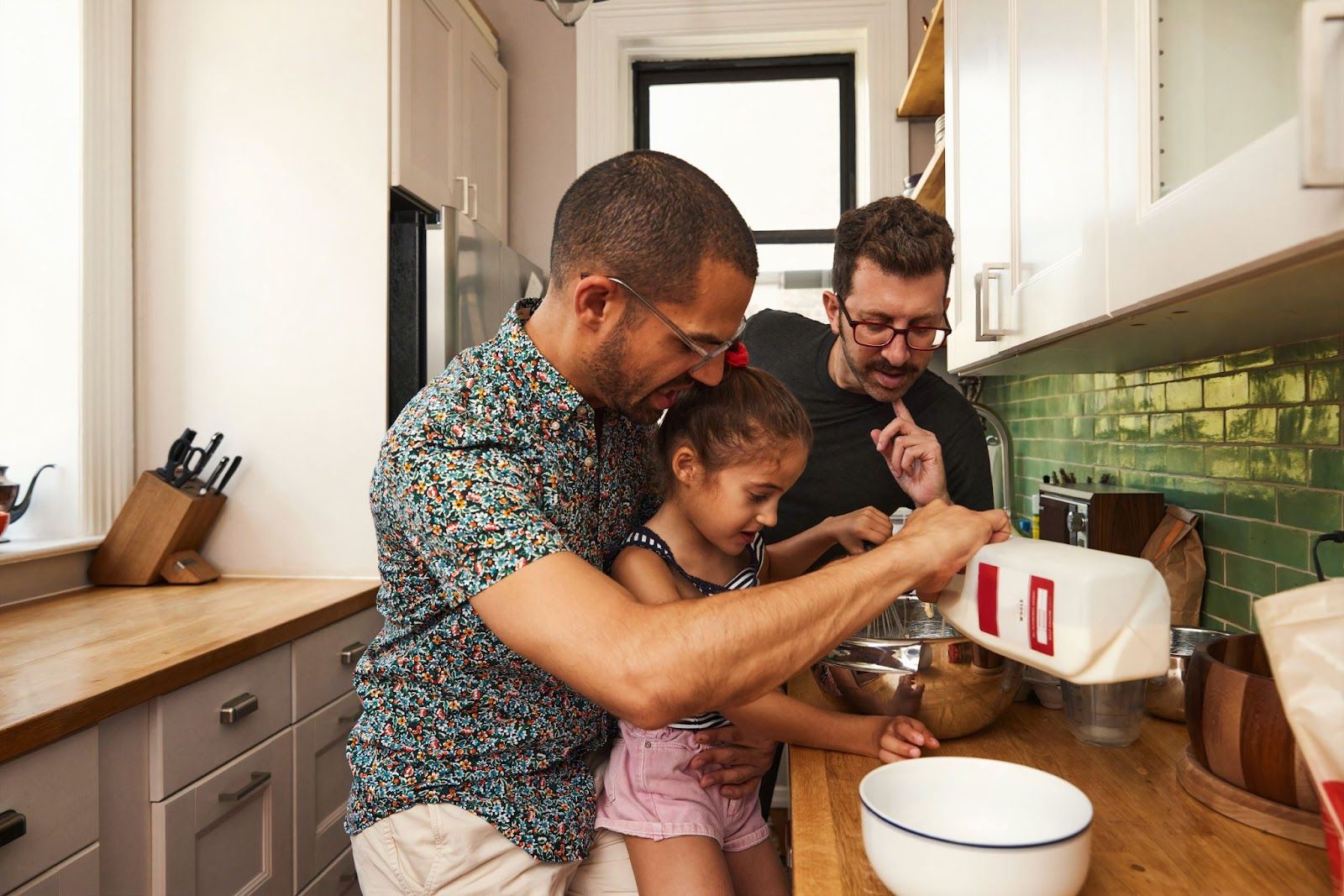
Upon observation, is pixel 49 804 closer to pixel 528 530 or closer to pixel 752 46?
pixel 528 530

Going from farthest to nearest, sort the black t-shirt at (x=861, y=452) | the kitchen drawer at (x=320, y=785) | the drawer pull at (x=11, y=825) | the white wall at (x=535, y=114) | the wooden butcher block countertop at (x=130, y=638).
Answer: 1. the white wall at (x=535, y=114)
2. the kitchen drawer at (x=320, y=785)
3. the black t-shirt at (x=861, y=452)
4. the wooden butcher block countertop at (x=130, y=638)
5. the drawer pull at (x=11, y=825)

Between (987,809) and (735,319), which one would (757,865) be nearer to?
(987,809)

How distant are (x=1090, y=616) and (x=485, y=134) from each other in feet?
9.57

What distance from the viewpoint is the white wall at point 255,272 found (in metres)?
2.56

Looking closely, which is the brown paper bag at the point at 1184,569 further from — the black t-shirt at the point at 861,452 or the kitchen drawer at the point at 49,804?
the kitchen drawer at the point at 49,804

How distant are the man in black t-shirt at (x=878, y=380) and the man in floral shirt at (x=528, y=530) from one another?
1.60 ft

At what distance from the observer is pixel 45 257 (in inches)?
92.4

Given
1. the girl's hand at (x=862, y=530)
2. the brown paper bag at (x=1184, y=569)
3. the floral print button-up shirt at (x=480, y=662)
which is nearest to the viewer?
the floral print button-up shirt at (x=480, y=662)

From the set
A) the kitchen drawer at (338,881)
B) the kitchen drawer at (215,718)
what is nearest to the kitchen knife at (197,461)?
the kitchen drawer at (215,718)

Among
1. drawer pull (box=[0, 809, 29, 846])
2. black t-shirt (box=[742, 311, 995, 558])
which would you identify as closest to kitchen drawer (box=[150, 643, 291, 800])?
drawer pull (box=[0, 809, 29, 846])

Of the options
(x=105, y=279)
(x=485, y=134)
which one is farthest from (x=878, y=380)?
(x=485, y=134)

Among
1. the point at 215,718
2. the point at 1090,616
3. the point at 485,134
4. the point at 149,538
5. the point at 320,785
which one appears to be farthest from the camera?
the point at 485,134

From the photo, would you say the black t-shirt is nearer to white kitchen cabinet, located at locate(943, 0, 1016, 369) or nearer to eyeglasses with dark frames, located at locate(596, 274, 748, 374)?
white kitchen cabinet, located at locate(943, 0, 1016, 369)

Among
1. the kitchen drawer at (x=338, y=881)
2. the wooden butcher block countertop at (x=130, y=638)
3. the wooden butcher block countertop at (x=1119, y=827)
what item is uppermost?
the wooden butcher block countertop at (x=130, y=638)
